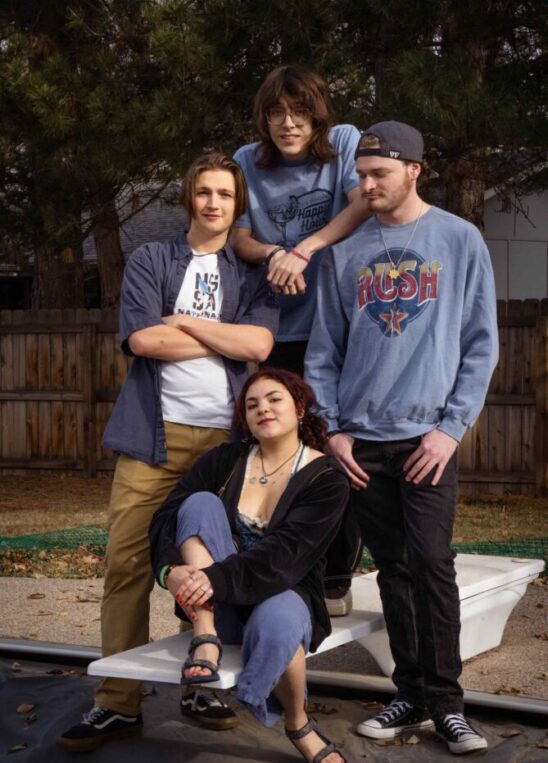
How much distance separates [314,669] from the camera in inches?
220

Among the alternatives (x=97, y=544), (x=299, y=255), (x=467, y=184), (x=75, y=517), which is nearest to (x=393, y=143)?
(x=299, y=255)

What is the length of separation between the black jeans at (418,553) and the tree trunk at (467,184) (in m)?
7.15

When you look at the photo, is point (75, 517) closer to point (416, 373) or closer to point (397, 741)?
point (397, 741)

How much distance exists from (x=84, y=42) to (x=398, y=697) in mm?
8243

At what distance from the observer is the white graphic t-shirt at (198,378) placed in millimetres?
4473

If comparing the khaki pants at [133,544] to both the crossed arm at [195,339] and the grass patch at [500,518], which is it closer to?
the crossed arm at [195,339]

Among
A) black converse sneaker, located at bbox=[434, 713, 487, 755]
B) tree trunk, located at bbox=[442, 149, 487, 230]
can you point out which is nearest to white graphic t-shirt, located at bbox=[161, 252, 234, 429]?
black converse sneaker, located at bbox=[434, 713, 487, 755]

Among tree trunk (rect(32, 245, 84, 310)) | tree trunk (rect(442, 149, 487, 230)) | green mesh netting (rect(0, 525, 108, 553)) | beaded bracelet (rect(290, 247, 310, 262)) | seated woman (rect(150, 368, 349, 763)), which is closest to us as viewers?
seated woman (rect(150, 368, 349, 763))

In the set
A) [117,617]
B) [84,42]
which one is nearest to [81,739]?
[117,617]

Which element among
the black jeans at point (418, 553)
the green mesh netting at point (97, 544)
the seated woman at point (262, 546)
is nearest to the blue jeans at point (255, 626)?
the seated woman at point (262, 546)

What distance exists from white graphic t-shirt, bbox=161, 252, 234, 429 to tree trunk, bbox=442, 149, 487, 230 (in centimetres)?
689

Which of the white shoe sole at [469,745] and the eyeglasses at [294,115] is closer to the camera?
the white shoe sole at [469,745]

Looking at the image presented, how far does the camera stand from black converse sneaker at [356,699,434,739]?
4410 millimetres

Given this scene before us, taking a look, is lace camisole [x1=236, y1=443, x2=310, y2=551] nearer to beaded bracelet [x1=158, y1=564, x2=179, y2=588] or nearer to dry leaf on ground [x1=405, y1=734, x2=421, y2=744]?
beaded bracelet [x1=158, y1=564, x2=179, y2=588]
